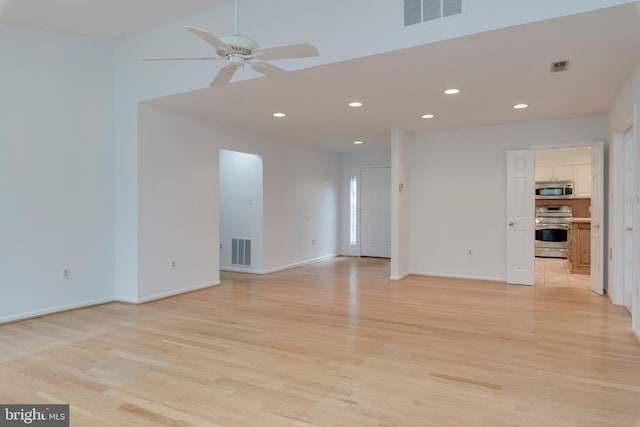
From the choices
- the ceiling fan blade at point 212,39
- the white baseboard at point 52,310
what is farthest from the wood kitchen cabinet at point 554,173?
the white baseboard at point 52,310

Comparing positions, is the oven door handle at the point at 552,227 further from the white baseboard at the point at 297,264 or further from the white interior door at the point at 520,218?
the white baseboard at the point at 297,264

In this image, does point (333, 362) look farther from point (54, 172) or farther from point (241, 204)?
point (241, 204)

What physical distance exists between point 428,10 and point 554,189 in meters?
7.73

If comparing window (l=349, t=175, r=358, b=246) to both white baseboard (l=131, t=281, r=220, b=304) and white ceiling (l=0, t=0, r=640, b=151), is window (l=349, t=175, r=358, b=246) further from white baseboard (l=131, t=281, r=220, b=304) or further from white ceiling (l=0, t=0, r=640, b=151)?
white baseboard (l=131, t=281, r=220, b=304)

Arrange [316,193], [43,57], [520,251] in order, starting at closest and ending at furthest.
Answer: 1. [43,57]
2. [520,251]
3. [316,193]

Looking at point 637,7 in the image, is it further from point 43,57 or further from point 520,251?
point 43,57

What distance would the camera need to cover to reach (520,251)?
608cm

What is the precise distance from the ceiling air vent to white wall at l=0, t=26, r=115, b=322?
5007 millimetres

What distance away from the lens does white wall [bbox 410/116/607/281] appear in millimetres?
6219

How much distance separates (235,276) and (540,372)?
5.02 m

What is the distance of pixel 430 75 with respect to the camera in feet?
12.4

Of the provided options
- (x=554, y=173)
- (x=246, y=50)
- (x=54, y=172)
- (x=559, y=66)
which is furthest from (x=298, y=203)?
(x=554, y=173)

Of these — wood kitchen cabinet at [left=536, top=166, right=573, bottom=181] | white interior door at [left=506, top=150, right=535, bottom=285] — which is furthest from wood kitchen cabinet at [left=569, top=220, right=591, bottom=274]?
wood kitchen cabinet at [left=536, top=166, right=573, bottom=181]

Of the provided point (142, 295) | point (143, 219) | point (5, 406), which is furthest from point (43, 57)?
point (5, 406)
